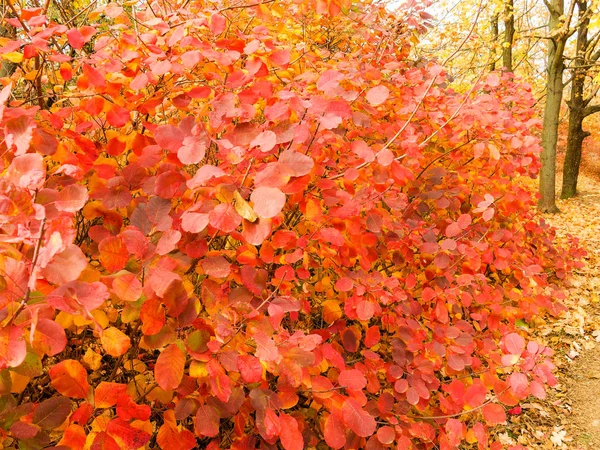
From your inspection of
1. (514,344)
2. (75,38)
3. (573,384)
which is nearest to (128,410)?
(75,38)

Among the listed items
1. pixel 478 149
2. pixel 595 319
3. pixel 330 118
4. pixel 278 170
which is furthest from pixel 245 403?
pixel 595 319

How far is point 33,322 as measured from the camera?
678mm

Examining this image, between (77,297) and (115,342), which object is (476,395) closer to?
(115,342)

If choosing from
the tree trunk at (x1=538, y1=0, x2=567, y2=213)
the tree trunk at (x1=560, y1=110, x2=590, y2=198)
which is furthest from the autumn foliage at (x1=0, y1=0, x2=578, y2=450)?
the tree trunk at (x1=560, y1=110, x2=590, y2=198)

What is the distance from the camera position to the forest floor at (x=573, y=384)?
312 centimetres

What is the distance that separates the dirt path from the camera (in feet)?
10.2

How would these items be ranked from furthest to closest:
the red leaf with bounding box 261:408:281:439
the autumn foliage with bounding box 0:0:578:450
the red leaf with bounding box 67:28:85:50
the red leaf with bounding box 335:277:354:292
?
1. the red leaf with bounding box 335:277:354:292
2. the red leaf with bounding box 67:28:85:50
3. the red leaf with bounding box 261:408:281:439
4. the autumn foliage with bounding box 0:0:578:450

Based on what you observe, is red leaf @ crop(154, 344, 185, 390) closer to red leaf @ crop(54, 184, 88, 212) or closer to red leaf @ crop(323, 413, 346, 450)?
red leaf @ crop(54, 184, 88, 212)

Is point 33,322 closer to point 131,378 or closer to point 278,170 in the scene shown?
point 278,170

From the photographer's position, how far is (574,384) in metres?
3.63

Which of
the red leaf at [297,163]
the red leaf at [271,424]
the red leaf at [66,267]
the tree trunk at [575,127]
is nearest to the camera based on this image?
the red leaf at [66,267]

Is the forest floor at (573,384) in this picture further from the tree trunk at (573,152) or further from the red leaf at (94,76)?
the tree trunk at (573,152)

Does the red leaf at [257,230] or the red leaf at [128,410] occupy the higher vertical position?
the red leaf at [257,230]

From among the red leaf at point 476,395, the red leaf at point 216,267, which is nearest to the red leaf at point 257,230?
the red leaf at point 216,267
